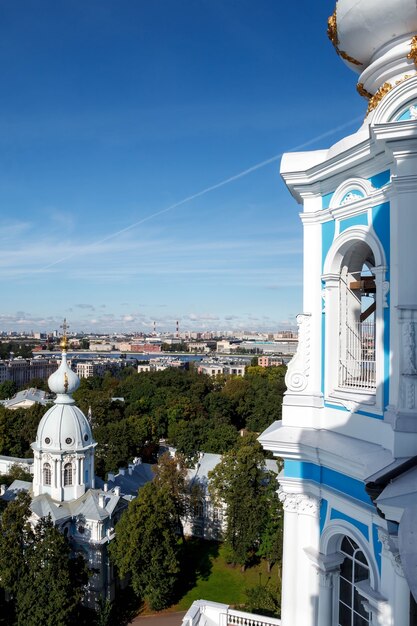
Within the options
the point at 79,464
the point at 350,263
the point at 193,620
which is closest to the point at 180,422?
the point at 79,464

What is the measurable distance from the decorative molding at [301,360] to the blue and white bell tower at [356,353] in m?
0.01

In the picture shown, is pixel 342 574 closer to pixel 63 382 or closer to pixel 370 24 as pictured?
pixel 370 24

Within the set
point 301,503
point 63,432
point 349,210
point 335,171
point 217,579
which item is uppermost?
point 335,171

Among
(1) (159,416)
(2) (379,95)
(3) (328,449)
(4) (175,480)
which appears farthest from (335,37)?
(1) (159,416)

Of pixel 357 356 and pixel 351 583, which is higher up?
pixel 357 356

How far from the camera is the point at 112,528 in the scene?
72.5 ft

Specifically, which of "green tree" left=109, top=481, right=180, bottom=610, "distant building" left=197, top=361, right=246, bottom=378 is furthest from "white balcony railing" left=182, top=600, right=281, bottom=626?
"distant building" left=197, top=361, right=246, bottom=378

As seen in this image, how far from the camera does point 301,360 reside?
662 cm

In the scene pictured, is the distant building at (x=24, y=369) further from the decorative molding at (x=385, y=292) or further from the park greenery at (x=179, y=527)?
the decorative molding at (x=385, y=292)

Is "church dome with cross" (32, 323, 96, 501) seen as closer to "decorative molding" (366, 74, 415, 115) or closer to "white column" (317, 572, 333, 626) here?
"white column" (317, 572, 333, 626)

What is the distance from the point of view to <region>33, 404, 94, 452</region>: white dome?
22547 millimetres

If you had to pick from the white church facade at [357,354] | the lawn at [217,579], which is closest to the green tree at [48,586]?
the lawn at [217,579]

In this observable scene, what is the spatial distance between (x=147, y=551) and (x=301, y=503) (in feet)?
52.7

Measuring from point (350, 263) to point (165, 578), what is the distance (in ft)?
60.4
